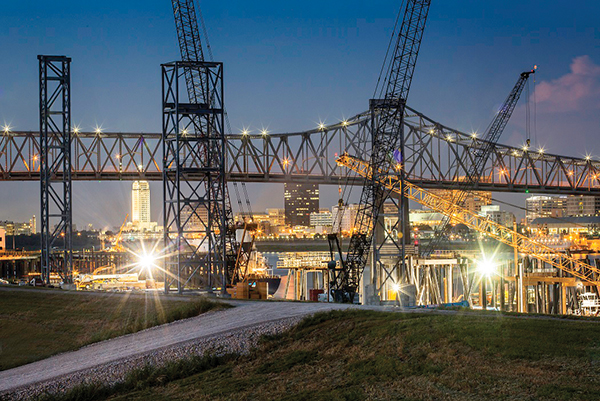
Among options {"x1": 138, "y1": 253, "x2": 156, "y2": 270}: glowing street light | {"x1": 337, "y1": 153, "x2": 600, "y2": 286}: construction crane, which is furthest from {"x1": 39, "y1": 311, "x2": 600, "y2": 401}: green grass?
{"x1": 138, "y1": 253, "x2": 156, "y2": 270}: glowing street light

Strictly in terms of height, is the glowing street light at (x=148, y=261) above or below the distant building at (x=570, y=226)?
below

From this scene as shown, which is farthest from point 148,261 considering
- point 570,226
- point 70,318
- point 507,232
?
point 570,226

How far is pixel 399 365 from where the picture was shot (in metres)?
17.5

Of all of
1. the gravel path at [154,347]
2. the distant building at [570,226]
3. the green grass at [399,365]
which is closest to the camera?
the green grass at [399,365]

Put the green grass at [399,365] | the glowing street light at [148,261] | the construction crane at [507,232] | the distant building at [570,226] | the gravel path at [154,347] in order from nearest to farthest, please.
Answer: the green grass at [399,365], the gravel path at [154,347], the construction crane at [507,232], the glowing street light at [148,261], the distant building at [570,226]

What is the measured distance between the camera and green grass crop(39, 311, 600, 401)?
51.1 feet

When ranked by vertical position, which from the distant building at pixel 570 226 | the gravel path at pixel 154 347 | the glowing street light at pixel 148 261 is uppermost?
the distant building at pixel 570 226

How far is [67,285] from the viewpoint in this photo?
154 feet

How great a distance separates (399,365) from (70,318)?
21.8 meters

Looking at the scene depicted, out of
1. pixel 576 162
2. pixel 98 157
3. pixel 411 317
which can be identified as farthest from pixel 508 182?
pixel 411 317

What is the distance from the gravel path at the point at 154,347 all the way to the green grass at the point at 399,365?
3.45 feet

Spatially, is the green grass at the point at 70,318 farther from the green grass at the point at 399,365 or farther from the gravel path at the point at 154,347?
the green grass at the point at 399,365

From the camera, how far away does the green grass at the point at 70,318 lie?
95.9 feet

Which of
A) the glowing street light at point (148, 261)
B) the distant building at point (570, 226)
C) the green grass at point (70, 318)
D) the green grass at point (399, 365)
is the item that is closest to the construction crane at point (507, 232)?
the glowing street light at point (148, 261)
